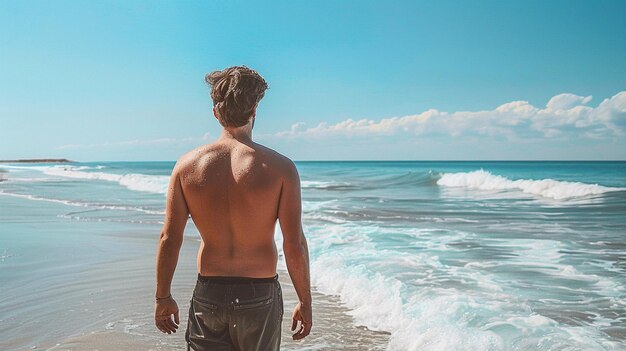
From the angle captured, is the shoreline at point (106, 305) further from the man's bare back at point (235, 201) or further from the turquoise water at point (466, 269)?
the man's bare back at point (235, 201)

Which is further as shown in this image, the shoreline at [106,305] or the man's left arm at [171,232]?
the shoreline at [106,305]

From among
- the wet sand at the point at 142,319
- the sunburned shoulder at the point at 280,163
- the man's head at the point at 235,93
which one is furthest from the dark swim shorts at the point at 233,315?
the wet sand at the point at 142,319

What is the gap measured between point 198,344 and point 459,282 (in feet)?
17.3

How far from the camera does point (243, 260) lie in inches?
98.3

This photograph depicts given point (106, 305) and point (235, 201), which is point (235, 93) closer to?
point (235, 201)

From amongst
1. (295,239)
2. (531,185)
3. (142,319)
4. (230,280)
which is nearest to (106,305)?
(142,319)

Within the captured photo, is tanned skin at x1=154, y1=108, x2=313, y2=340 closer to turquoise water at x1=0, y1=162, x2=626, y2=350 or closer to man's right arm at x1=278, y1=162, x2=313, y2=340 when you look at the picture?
man's right arm at x1=278, y1=162, x2=313, y2=340

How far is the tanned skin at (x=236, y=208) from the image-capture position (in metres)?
2.45

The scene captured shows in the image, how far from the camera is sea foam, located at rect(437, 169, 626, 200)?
25.8 metres

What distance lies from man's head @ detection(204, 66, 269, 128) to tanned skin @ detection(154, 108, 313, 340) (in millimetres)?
57

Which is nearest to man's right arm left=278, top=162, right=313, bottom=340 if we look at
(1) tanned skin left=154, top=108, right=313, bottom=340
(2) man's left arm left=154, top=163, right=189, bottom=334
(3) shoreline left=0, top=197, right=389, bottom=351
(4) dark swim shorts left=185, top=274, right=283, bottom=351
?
(1) tanned skin left=154, top=108, right=313, bottom=340

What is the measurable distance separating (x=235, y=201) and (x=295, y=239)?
1.06ft

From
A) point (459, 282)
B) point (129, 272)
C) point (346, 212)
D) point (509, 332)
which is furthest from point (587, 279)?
point (346, 212)

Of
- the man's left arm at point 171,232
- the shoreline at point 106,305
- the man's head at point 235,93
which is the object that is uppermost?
the man's head at point 235,93
